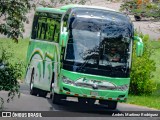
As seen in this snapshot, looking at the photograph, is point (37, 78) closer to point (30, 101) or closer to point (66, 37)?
point (30, 101)

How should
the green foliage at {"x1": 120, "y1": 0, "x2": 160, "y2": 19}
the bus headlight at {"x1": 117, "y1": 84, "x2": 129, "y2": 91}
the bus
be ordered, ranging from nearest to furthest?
the bus, the bus headlight at {"x1": 117, "y1": 84, "x2": 129, "y2": 91}, the green foliage at {"x1": 120, "y1": 0, "x2": 160, "y2": 19}

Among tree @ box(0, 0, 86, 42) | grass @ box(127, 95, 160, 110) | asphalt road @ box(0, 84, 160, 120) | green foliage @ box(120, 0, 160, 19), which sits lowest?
grass @ box(127, 95, 160, 110)

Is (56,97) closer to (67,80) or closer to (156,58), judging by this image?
(67,80)

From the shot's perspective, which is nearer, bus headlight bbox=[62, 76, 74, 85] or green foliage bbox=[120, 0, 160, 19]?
bus headlight bbox=[62, 76, 74, 85]

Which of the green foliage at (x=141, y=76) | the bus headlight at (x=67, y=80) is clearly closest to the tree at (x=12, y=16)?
the bus headlight at (x=67, y=80)

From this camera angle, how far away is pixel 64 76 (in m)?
19.9

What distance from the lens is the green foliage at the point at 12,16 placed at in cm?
1263

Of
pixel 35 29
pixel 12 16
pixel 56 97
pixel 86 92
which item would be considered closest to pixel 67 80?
pixel 86 92

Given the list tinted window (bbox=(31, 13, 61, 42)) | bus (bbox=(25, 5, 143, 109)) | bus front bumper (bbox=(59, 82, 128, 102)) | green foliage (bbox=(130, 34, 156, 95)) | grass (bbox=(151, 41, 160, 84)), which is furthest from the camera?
grass (bbox=(151, 41, 160, 84))

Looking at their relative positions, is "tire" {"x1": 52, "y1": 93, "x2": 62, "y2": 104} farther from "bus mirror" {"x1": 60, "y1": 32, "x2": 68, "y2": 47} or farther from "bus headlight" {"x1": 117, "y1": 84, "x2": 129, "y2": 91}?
"bus headlight" {"x1": 117, "y1": 84, "x2": 129, "y2": 91}

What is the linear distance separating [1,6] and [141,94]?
16912 mm

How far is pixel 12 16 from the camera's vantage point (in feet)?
42.6

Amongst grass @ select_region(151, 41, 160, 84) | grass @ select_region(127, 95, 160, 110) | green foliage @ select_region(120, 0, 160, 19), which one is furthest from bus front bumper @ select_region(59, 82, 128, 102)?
grass @ select_region(151, 41, 160, 84)

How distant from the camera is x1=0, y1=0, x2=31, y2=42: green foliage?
12.6m
